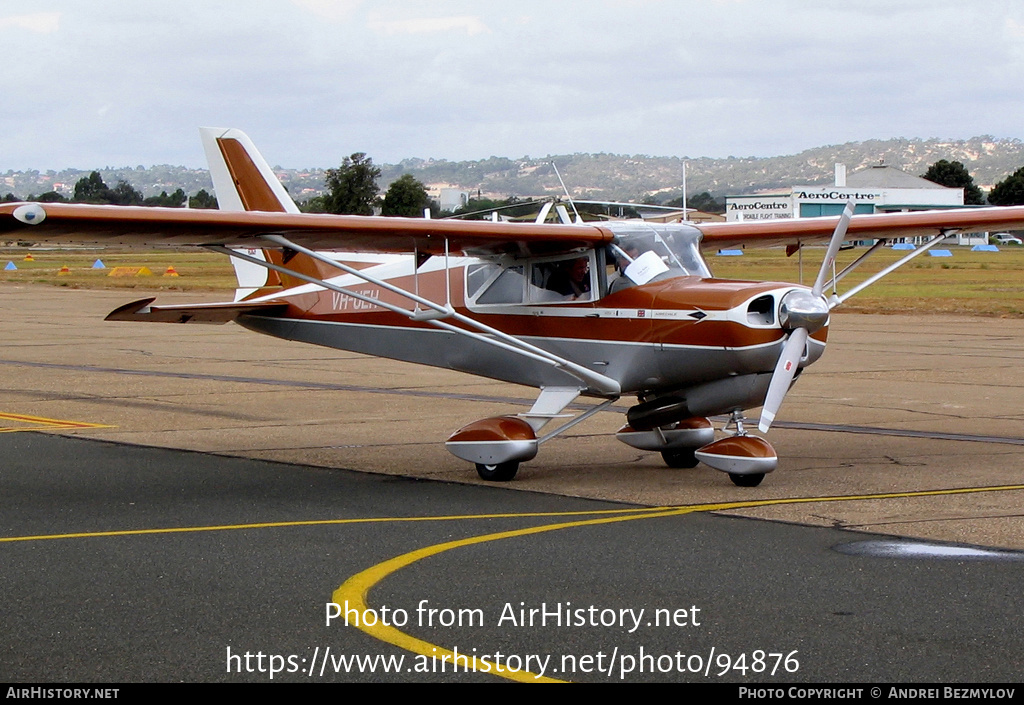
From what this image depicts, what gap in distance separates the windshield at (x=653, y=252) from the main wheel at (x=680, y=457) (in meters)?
1.67

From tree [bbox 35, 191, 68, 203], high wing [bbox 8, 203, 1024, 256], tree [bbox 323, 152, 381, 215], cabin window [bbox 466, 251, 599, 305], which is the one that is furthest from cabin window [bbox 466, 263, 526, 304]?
tree [bbox 323, 152, 381, 215]

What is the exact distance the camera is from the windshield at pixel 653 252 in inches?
436

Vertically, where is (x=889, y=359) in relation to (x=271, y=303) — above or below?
below

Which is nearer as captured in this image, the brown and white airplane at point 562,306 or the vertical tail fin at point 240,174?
the brown and white airplane at point 562,306

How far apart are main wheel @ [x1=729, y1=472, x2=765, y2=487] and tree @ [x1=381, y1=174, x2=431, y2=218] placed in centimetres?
6986

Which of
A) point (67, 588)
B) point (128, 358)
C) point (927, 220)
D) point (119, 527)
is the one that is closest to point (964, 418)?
point (927, 220)

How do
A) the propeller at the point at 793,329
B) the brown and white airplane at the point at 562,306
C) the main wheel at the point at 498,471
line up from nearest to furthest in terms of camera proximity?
the propeller at the point at 793,329, the brown and white airplane at the point at 562,306, the main wheel at the point at 498,471

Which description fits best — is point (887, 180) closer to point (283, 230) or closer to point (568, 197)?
point (568, 197)

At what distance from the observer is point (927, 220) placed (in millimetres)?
12812

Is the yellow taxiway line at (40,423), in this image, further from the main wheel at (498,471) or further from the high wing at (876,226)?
the high wing at (876,226)

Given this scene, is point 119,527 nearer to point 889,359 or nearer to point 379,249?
point 379,249

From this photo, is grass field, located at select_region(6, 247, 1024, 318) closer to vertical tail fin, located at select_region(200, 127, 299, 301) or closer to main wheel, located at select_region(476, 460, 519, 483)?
vertical tail fin, located at select_region(200, 127, 299, 301)

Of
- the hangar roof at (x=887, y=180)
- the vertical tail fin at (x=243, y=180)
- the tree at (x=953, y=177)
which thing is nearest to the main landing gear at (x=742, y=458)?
the vertical tail fin at (x=243, y=180)

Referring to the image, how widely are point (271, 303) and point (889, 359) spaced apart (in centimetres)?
1231
